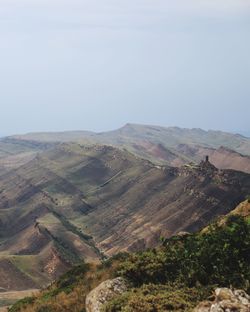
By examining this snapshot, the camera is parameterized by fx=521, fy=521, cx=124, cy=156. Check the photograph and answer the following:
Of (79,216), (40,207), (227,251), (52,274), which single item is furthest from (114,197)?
(227,251)

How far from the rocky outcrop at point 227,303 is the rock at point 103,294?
15.7 ft

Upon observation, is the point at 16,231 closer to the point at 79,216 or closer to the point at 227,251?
the point at 79,216

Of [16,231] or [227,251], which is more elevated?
[227,251]

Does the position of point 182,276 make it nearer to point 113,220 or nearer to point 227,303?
point 227,303

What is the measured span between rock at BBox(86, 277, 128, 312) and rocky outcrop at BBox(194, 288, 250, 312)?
4.80 metres


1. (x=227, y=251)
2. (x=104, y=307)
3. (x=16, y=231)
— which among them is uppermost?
(x=227, y=251)

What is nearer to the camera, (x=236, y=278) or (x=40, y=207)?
(x=236, y=278)

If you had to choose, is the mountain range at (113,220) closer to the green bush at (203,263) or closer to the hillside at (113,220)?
the hillside at (113,220)

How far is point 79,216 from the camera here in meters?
188

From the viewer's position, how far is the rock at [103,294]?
19906mm

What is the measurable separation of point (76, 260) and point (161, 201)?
41.4 m

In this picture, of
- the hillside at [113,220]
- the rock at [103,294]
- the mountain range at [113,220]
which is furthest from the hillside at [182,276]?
the mountain range at [113,220]

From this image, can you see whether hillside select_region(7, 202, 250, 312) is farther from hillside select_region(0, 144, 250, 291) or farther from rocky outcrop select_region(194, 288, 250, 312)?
hillside select_region(0, 144, 250, 291)

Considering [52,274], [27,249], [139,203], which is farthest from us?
[139,203]
